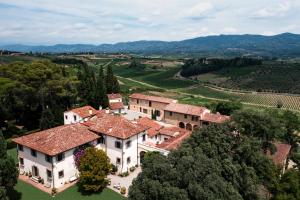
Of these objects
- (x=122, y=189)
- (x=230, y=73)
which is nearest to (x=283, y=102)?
(x=230, y=73)

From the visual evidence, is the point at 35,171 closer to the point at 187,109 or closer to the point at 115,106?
the point at 187,109

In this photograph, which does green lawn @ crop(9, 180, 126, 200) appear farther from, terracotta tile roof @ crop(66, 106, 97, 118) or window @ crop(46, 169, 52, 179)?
terracotta tile roof @ crop(66, 106, 97, 118)

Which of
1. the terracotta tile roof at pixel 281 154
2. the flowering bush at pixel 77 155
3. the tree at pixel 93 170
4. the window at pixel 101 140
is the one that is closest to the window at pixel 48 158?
the flowering bush at pixel 77 155

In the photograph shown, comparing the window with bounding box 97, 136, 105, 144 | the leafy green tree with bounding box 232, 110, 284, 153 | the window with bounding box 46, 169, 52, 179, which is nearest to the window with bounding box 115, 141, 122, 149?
the window with bounding box 97, 136, 105, 144

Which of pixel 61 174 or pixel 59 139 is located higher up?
pixel 59 139

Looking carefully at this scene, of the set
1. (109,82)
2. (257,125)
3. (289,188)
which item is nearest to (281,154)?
(257,125)

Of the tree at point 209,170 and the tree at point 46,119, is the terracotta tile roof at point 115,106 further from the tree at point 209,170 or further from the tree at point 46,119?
the tree at point 209,170
